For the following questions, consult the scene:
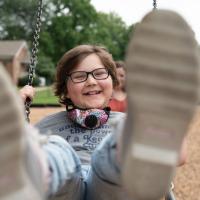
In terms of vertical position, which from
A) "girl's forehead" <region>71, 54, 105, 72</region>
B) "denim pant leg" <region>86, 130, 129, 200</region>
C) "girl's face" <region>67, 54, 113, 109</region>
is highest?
"girl's forehead" <region>71, 54, 105, 72</region>

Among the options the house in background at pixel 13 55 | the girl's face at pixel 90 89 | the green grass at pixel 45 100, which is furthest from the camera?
the house in background at pixel 13 55

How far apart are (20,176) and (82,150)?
2.58 ft

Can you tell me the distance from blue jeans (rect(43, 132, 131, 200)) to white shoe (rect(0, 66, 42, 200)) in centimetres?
20

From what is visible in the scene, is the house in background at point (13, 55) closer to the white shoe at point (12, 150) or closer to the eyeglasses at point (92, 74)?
the eyeglasses at point (92, 74)

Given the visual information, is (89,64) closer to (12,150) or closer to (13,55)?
(12,150)

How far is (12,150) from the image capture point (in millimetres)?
943

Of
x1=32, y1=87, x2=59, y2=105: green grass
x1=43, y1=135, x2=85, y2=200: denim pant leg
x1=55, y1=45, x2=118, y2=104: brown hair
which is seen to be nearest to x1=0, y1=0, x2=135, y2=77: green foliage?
x1=32, y1=87, x2=59, y2=105: green grass

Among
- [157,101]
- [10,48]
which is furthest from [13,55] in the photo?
[157,101]

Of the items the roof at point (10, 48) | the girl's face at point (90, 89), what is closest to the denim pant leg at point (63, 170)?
the girl's face at point (90, 89)

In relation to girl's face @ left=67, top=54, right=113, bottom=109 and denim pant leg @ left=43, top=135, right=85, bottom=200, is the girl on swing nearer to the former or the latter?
denim pant leg @ left=43, top=135, right=85, bottom=200

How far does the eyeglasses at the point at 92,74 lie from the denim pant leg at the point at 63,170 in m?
0.52

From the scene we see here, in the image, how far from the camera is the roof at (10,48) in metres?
27.8

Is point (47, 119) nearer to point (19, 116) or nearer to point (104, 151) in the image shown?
point (104, 151)

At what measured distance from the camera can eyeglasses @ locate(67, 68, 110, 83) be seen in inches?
74.5
